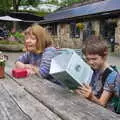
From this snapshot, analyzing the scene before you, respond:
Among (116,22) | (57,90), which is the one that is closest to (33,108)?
(57,90)

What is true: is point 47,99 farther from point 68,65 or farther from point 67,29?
point 67,29

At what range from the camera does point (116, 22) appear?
18.3 meters

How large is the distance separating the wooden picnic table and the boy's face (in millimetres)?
249

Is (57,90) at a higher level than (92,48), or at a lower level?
lower

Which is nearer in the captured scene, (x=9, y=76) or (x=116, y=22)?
(x=9, y=76)

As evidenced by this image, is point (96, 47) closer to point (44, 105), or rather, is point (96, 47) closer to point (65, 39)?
point (44, 105)

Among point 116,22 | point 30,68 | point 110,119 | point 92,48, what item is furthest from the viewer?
point 116,22

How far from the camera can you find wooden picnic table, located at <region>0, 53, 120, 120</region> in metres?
1.84

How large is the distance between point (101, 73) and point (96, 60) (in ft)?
0.31

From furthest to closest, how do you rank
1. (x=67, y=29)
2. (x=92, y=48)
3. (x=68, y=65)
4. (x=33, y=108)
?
(x=67, y=29), (x=92, y=48), (x=68, y=65), (x=33, y=108)

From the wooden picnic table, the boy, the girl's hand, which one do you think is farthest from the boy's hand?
the girl's hand

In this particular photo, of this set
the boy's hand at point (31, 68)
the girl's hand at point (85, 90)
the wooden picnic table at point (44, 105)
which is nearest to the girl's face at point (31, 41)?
the boy's hand at point (31, 68)

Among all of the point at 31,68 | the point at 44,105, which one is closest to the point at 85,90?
the point at 44,105

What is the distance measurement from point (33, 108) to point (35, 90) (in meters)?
0.57
